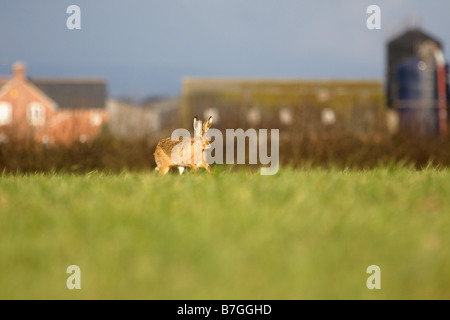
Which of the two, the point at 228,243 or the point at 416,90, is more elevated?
the point at 416,90

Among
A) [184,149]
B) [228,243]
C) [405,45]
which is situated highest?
[405,45]

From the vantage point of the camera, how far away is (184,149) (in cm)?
819

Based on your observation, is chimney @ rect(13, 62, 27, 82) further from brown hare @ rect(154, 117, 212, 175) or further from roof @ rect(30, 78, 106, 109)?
brown hare @ rect(154, 117, 212, 175)

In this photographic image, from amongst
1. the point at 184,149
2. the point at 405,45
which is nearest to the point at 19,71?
the point at 405,45

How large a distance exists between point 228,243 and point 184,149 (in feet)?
11.1

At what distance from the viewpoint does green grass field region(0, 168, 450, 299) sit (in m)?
4.52

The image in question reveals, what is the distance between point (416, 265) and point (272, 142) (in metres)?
18.2

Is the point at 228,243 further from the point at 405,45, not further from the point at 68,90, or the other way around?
the point at 68,90

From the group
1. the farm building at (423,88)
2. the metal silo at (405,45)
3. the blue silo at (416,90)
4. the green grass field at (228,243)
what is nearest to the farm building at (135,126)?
the farm building at (423,88)

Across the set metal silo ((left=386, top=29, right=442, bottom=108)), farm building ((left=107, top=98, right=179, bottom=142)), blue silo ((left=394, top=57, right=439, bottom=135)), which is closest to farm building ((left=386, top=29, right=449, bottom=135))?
blue silo ((left=394, top=57, right=439, bottom=135))

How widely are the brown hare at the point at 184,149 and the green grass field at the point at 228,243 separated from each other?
1540 millimetres

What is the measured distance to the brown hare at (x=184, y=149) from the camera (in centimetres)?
816

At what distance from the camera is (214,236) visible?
16.5 ft

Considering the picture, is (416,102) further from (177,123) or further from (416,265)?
(416,265)
